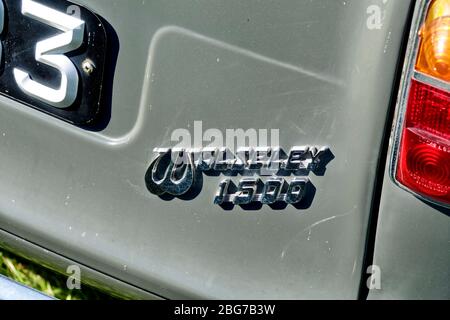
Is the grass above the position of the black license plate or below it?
below

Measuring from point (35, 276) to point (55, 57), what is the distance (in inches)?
39.6

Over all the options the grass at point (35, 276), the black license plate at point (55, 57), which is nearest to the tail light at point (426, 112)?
the black license plate at point (55, 57)

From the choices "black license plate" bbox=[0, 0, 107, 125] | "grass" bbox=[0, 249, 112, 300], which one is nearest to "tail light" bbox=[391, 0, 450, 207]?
"black license plate" bbox=[0, 0, 107, 125]

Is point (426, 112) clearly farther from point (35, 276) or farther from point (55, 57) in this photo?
point (35, 276)

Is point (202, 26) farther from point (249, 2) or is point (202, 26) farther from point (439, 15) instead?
point (439, 15)

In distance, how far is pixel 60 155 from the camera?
231cm

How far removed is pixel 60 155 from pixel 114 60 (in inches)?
11.8

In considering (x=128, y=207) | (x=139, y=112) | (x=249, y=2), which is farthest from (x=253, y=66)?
(x=128, y=207)

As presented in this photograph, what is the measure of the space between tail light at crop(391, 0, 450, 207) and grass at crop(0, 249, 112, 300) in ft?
4.32

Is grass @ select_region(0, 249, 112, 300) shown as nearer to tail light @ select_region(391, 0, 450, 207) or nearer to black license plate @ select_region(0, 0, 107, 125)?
black license plate @ select_region(0, 0, 107, 125)

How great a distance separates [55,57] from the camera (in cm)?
225

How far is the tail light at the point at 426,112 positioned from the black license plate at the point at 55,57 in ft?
2.51

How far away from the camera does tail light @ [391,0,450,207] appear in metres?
1.96

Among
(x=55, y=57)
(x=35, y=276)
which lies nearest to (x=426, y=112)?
(x=55, y=57)
